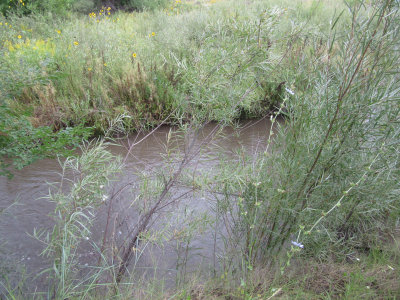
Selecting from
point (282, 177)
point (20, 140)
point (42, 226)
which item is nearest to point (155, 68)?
point (42, 226)

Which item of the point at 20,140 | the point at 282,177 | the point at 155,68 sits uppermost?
the point at 20,140

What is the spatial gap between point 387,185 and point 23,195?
3710 millimetres

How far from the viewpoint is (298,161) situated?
2.10m

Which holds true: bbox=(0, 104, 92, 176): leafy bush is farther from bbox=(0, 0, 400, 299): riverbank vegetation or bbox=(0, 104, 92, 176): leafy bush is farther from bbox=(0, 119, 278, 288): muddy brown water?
bbox=(0, 119, 278, 288): muddy brown water

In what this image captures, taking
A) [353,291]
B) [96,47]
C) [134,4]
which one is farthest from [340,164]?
[134,4]

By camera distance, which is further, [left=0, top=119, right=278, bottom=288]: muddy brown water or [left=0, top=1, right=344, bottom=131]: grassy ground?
[left=0, top=119, right=278, bottom=288]: muddy brown water

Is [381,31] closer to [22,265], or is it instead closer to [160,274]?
[160,274]

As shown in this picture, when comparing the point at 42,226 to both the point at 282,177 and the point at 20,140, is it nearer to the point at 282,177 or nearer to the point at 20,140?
the point at 20,140

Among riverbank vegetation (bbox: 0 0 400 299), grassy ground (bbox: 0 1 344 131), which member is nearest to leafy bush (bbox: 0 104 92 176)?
riverbank vegetation (bbox: 0 0 400 299)

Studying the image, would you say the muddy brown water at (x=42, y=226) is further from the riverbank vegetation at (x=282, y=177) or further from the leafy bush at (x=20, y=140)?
the leafy bush at (x=20, y=140)

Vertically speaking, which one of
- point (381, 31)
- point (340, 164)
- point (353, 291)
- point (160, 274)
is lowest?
point (160, 274)

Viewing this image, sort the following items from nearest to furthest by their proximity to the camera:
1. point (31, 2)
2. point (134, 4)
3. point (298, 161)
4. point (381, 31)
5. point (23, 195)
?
point (381, 31), point (298, 161), point (23, 195), point (31, 2), point (134, 4)

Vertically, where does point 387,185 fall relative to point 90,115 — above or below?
above

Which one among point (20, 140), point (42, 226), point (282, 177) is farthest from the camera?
point (42, 226)
